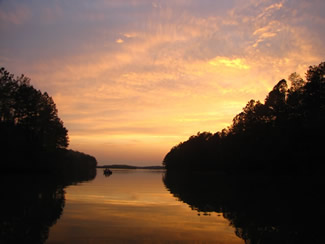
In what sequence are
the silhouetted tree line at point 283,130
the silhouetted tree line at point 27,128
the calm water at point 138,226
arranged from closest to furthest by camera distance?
the calm water at point 138,226
the silhouetted tree line at point 283,130
the silhouetted tree line at point 27,128

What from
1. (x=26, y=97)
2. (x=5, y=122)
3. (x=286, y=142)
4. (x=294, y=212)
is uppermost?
(x=26, y=97)

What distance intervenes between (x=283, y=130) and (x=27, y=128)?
55.0 metres

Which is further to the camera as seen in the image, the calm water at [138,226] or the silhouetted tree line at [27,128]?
the silhouetted tree line at [27,128]

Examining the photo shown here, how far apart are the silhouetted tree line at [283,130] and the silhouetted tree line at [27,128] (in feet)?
156

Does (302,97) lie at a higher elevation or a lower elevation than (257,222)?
higher

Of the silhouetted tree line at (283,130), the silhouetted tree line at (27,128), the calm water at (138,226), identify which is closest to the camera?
the calm water at (138,226)

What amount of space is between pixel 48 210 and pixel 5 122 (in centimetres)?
5519

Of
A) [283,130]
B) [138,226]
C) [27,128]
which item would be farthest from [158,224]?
[27,128]

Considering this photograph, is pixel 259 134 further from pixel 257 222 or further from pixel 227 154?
pixel 257 222

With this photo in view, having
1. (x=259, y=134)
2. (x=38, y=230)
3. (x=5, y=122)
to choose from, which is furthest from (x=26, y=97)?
(x=38, y=230)

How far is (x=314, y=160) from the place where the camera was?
194 feet

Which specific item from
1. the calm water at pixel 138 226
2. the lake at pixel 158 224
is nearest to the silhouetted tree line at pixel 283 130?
the lake at pixel 158 224

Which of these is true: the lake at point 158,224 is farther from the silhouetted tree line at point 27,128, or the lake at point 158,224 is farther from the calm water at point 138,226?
the silhouetted tree line at point 27,128

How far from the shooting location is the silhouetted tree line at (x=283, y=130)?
57.3m
